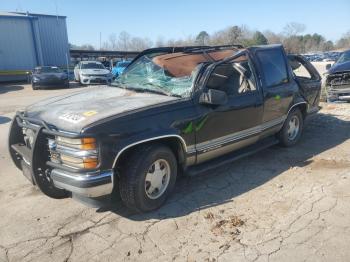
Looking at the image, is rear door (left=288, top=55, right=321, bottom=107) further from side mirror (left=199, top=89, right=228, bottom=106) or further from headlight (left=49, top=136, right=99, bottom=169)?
headlight (left=49, top=136, right=99, bottom=169)

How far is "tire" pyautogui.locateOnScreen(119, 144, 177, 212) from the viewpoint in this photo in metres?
3.76

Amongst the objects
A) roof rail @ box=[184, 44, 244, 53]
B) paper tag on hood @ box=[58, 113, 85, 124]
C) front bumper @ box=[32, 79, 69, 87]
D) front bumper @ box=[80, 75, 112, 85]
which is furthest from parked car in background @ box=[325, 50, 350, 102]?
front bumper @ box=[32, 79, 69, 87]

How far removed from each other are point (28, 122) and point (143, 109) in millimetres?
1348

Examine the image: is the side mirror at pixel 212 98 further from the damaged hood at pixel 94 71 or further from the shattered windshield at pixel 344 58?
the damaged hood at pixel 94 71

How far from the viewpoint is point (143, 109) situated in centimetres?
387

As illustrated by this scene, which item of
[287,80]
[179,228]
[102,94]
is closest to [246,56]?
[287,80]

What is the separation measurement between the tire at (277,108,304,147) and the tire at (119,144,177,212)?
8.93 ft

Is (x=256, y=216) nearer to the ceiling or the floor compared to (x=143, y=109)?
nearer to the floor

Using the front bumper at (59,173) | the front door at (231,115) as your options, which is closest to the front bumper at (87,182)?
the front bumper at (59,173)

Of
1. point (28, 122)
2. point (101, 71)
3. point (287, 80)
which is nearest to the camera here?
point (28, 122)

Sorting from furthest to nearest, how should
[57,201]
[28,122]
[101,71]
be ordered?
1. [101,71]
2. [57,201]
3. [28,122]

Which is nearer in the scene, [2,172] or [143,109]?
[143,109]

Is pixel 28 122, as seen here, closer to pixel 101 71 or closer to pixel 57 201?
pixel 57 201

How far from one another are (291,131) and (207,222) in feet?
11.0
